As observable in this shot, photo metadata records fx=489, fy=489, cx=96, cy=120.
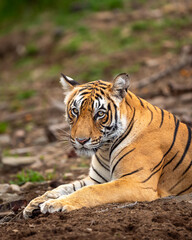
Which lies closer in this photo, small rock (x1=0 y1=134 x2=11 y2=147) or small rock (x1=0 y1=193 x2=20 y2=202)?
small rock (x1=0 y1=193 x2=20 y2=202)

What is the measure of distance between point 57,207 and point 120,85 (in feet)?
4.33

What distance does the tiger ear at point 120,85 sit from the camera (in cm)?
468

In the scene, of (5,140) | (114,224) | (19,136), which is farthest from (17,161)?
(114,224)

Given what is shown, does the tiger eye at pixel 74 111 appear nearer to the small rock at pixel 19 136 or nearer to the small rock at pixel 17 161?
the small rock at pixel 17 161

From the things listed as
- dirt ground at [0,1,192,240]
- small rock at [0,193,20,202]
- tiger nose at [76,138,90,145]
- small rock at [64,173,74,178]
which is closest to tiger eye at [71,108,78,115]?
tiger nose at [76,138,90,145]

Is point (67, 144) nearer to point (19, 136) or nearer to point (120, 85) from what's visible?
point (120, 85)

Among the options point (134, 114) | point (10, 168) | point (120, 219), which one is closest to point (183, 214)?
point (120, 219)

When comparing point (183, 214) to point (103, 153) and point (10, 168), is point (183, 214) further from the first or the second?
point (10, 168)

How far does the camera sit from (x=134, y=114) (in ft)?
16.0

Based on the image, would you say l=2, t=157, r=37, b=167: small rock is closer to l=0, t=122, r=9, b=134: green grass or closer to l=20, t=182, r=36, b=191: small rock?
l=20, t=182, r=36, b=191: small rock

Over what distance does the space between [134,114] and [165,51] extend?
952 cm

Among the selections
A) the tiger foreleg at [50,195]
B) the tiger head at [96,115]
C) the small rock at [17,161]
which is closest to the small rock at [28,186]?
the tiger foreleg at [50,195]

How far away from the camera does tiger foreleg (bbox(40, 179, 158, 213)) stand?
14.0 feet

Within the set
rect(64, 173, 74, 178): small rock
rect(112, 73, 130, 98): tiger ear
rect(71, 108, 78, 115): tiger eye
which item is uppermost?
rect(112, 73, 130, 98): tiger ear
